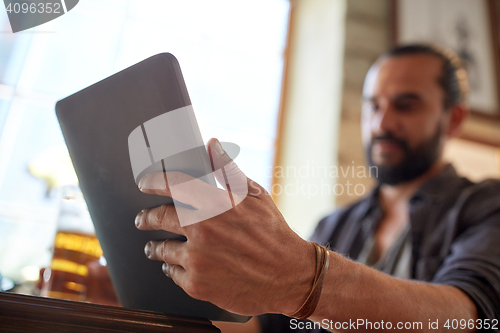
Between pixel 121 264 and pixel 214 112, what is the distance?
107cm

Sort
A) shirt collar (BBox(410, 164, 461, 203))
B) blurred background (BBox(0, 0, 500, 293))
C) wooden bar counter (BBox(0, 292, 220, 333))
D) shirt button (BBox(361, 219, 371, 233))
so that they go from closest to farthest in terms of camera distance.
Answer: wooden bar counter (BBox(0, 292, 220, 333)) < shirt collar (BBox(410, 164, 461, 203)) < shirt button (BBox(361, 219, 371, 233)) < blurred background (BBox(0, 0, 500, 293))

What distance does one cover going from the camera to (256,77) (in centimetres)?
154

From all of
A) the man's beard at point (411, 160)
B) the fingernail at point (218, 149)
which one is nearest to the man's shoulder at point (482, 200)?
the man's beard at point (411, 160)

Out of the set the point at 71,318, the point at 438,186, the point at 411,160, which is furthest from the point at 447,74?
the point at 71,318

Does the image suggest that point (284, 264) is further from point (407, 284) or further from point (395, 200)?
point (395, 200)

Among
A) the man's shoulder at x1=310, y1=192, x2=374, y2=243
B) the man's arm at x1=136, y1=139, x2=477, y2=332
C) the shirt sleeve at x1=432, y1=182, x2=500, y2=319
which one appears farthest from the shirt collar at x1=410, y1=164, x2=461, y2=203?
the man's arm at x1=136, y1=139, x2=477, y2=332

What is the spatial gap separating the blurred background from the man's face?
286 mm

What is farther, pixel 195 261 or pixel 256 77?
pixel 256 77

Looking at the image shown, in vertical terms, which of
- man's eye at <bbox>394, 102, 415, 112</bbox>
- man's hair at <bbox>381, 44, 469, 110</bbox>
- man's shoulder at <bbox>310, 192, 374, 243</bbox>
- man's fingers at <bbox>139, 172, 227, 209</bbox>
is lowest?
man's shoulder at <bbox>310, 192, 374, 243</bbox>

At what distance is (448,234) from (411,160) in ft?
1.20

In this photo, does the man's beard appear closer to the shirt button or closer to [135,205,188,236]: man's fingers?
the shirt button

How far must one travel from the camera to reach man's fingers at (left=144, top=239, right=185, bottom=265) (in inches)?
10.8

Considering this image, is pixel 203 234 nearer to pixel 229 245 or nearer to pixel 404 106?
pixel 229 245

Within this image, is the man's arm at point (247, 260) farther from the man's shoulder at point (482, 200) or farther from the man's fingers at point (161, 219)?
the man's shoulder at point (482, 200)
